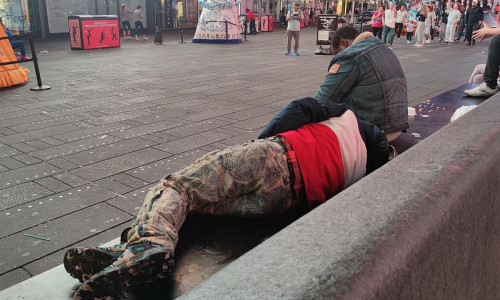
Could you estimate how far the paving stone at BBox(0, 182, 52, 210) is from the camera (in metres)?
3.36

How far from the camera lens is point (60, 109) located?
21.4 feet

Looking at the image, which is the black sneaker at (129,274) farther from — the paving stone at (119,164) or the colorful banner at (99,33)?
the colorful banner at (99,33)

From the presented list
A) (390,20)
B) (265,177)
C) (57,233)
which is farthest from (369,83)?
(390,20)

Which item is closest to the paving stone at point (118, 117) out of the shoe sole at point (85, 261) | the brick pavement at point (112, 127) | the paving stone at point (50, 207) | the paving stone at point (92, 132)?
the brick pavement at point (112, 127)

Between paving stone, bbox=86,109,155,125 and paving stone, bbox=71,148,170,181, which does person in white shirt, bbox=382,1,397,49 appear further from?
paving stone, bbox=71,148,170,181

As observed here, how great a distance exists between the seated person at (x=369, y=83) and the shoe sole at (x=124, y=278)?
2.23 meters

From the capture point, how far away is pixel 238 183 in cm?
225

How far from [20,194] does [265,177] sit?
228cm

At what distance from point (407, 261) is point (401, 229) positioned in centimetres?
8

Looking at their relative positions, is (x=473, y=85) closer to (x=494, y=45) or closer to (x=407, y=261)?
(x=494, y=45)

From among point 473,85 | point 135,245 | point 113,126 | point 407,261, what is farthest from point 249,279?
point 473,85

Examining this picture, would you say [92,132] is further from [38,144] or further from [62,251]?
[62,251]

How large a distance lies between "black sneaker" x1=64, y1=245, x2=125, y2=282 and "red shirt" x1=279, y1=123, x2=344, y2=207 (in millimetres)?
958

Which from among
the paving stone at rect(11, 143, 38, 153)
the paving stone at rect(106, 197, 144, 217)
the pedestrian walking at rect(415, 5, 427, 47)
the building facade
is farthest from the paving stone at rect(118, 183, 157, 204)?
the pedestrian walking at rect(415, 5, 427, 47)
